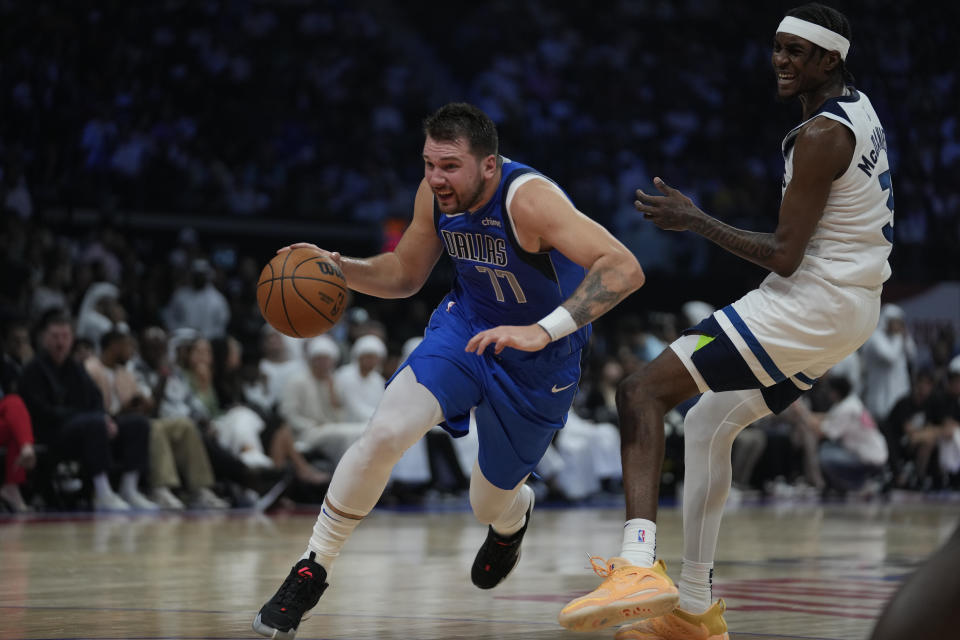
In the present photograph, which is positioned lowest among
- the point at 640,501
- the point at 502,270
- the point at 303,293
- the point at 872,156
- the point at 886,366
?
the point at 886,366

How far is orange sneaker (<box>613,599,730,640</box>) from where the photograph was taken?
4473 mm

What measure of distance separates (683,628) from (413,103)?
57.5 feet

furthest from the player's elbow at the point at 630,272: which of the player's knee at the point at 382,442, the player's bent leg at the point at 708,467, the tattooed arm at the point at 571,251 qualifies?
the player's knee at the point at 382,442

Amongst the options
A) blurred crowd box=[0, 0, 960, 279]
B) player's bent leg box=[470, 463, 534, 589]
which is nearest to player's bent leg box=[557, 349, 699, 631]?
player's bent leg box=[470, 463, 534, 589]

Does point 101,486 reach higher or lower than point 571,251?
lower

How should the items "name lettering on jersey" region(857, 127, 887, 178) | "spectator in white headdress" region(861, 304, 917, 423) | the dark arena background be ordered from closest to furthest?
"name lettering on jersey" region(857, 127, 887, 178) → the dark arena background → "spectator in white headdress" region(861, 304, 917, 423)

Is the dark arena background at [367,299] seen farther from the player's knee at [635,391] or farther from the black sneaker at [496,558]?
the player's knee at [635,391]

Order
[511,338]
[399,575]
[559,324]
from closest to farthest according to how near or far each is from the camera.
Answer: [511,338] → [559,324] → [399,575]

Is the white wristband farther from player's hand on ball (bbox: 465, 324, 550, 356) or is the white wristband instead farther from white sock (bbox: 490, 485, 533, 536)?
white sock (bbox: 490, 485, 533, 536)

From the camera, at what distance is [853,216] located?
4441 millimetres

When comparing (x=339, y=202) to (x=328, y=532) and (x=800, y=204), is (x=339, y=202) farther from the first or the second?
(x=800, y=204)

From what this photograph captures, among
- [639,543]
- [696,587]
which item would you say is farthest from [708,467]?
[639,543]

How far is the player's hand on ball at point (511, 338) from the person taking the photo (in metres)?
4.12

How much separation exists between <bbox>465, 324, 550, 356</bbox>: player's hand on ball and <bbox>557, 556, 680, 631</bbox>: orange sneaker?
0.72 meters
